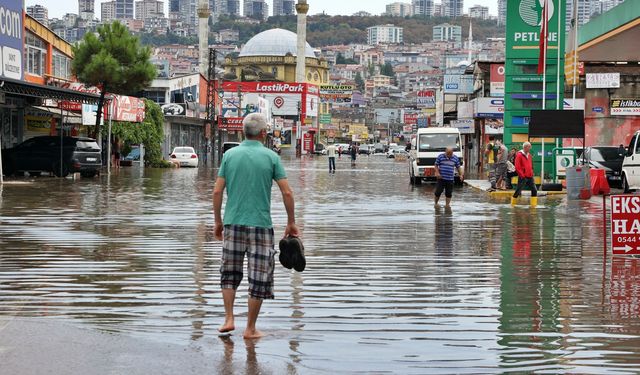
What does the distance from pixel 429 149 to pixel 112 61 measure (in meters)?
18.6

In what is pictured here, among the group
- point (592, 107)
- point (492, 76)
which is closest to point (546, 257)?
point (592, 107)

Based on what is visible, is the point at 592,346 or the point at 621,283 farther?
the point at 621,283

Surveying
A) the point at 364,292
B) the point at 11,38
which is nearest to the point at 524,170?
the point at 364,292

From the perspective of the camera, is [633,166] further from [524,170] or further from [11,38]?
[11,38]

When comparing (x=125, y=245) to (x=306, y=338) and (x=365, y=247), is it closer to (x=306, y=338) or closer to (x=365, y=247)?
(x=365, y=247)

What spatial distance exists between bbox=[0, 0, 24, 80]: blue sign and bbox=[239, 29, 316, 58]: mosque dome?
144 meters

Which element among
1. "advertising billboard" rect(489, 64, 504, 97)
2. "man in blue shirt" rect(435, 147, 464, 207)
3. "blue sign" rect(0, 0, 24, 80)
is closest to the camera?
"man in blue shirt" rect(435, 147, 464, 207)

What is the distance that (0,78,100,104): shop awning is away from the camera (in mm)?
35406

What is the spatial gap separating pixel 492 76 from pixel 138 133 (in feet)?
65.4

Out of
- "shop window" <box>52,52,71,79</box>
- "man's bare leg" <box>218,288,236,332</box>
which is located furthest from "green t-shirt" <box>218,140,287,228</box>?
"shop window" <box>52,52,71,79</box>

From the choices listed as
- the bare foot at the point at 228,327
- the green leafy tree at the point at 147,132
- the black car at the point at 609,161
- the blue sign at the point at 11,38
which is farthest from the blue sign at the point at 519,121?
the bare foot at the point at 228,327

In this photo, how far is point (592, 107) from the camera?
52250mm

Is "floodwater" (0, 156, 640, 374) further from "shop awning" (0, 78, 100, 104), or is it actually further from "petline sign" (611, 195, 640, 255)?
"shop awning" (0, 78, 100, 104)

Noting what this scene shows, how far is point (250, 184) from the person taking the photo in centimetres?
819
